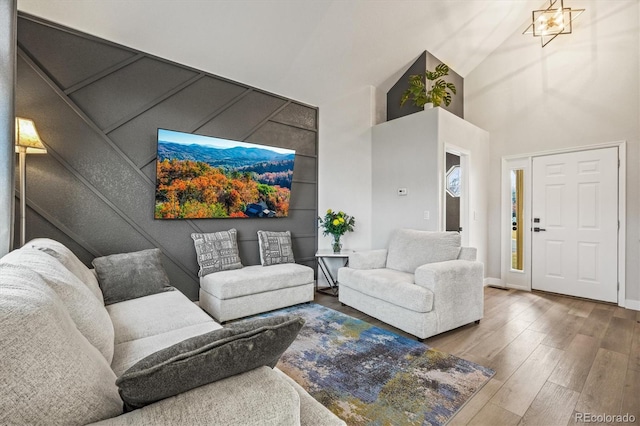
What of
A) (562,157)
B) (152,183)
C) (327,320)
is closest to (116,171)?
(152,183)

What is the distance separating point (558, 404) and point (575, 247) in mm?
3048

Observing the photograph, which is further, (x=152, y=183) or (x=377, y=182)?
(x=377, y=182)

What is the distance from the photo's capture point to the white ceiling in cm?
269

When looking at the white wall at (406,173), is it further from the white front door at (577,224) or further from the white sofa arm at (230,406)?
the white sofa arm at (230,406)

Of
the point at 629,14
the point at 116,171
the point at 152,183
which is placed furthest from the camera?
the point at 629,14

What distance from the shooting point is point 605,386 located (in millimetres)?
1877

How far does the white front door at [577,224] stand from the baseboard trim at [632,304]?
117 mm

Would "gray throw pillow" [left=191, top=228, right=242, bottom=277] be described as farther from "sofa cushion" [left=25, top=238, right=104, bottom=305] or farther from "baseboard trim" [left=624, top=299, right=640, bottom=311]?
"baseboard trim" [left=624, top=299, right=640, bottom=311]

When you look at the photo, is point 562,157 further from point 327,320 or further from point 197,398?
point 197,398

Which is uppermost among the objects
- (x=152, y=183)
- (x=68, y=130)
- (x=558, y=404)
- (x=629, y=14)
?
(x=629, y=14)

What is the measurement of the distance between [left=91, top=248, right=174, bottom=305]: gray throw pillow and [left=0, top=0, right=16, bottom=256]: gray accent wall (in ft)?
2.01

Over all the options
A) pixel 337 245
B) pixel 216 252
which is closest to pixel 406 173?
pixel 337 245

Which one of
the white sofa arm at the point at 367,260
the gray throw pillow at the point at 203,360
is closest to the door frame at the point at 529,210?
the white sofa arm at the point at 367,260

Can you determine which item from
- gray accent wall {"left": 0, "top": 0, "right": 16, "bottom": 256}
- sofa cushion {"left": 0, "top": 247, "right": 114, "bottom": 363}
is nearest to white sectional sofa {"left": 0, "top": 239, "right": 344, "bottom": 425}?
sofa cushion {"left": 0, "top": 247, "right": 114, "bottom": 363}
